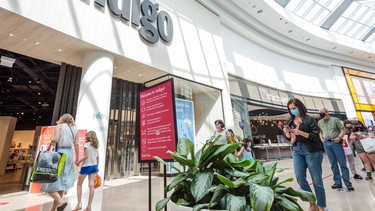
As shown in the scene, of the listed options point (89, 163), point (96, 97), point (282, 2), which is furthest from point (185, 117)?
point (282, 2)

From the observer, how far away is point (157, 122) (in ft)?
5.84

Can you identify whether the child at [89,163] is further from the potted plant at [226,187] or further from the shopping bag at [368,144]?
the shopping bag at [368,144]

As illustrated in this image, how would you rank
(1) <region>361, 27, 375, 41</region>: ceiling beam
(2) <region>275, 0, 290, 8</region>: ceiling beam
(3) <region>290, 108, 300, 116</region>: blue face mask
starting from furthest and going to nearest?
(1) <region>361, 27, 375, 41</region>: ceiling beam
(2) <region>275, 0, 290, 8</region>: ceiling beam
(3) <region>290, 108, 300, 116</region>: blue face mask

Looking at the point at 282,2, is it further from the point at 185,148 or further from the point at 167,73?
the point at 185,148

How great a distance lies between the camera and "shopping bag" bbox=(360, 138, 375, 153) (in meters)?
4.10

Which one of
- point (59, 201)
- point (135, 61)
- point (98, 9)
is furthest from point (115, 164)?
point (98, 9)

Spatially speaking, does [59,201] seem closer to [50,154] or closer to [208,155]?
[50,154]

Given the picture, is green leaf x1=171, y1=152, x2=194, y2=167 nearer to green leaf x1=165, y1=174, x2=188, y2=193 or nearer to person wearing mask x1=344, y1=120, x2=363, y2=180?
green leaf x1=165, y1=174, x2=188, y2=193

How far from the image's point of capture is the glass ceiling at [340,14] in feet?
44.7

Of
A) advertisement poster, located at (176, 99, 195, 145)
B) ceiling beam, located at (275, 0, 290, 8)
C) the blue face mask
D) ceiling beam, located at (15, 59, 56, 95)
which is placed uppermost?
ceiling beam, located at (275, 0, 290, 8)

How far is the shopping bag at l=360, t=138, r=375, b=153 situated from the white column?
5976mm

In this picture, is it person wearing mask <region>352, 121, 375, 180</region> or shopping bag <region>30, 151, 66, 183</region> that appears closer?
shopping bag <region>30, 151, 66, 183</region>

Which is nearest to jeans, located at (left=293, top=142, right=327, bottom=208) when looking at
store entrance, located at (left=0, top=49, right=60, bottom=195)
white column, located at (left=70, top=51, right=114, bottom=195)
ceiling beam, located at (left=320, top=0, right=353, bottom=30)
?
white column, located at (left=70, top=51, right=114, bottom=195)

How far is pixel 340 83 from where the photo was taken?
1644cm
